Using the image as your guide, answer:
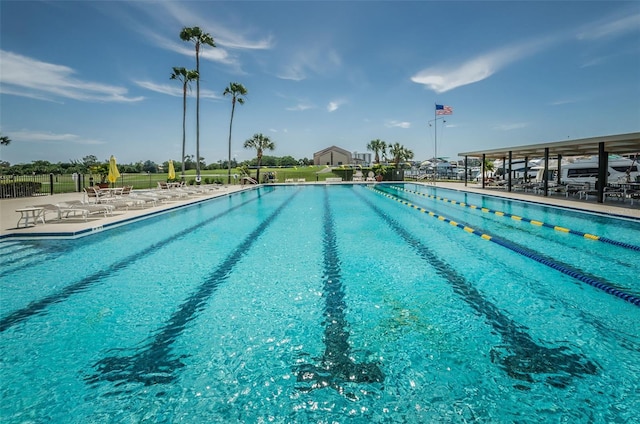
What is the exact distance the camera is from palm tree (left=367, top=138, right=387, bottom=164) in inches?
2416

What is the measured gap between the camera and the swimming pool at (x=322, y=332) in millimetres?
2244

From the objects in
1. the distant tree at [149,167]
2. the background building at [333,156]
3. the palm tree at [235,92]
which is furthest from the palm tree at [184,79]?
the background building at [333,156]

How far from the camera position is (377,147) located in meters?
62.1

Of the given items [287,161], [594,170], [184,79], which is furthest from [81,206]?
[287,161]

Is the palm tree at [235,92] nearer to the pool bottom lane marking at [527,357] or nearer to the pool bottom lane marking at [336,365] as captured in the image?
the pool bottom lane marking at [336,365]

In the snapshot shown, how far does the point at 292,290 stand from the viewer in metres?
4.55

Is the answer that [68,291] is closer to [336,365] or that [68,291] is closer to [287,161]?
[336,365]

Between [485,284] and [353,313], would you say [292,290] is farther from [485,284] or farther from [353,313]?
[485,284]

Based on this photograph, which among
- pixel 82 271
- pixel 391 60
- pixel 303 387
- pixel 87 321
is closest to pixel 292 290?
pixel 303 387

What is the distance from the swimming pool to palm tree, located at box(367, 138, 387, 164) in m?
56.2

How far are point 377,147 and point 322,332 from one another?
61425 millimetres

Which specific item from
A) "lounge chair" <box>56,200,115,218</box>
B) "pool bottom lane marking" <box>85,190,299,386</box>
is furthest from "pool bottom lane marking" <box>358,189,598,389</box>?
"lounge chair" <box>56,200,115,218</box>

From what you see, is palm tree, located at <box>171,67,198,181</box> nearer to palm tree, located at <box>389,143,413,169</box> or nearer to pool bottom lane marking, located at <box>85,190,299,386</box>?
pool bottom lane marking, located at <box>85,190,299,386</box>

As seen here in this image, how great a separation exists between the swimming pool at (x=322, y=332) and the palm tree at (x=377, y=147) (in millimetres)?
56224
